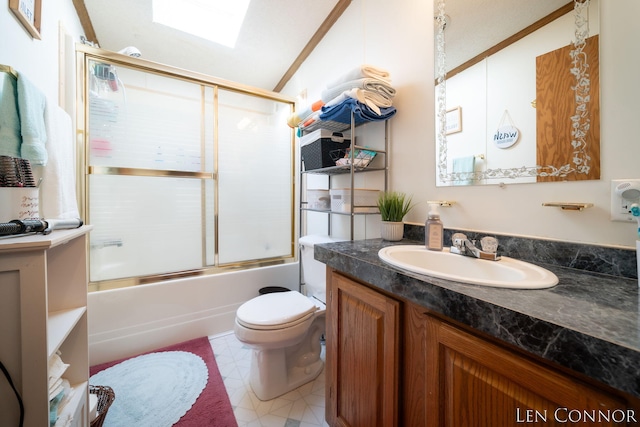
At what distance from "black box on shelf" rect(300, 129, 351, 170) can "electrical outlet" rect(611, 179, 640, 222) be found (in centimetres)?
112

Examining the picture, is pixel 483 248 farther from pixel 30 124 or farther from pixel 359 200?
pixel 30 124

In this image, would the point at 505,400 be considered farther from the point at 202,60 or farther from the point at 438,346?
the point at 202,60

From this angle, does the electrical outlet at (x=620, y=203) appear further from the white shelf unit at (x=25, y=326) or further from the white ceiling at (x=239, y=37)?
the white ceiling at (x=239, y=37)

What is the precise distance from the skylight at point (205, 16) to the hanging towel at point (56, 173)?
3.62 ft

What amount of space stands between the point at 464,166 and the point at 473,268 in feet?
1.40

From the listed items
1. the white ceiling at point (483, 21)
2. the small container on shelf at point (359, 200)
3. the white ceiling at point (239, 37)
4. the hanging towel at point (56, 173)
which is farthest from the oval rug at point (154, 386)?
the white ceiling at point (239, 37)

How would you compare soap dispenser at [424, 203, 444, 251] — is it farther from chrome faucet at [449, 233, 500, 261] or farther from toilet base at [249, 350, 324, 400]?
toilet base at [249, 350, 324, 400]

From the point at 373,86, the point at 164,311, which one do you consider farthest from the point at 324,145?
the point at 164,311

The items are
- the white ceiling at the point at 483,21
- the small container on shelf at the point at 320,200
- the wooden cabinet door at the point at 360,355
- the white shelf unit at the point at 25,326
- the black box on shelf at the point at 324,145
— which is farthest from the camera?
the small container on shelf at the point at 320,200

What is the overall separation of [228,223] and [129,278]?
2.50 ft

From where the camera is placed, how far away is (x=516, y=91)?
835mm

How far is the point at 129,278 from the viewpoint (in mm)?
1669

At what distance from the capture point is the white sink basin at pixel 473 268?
0.55 meters

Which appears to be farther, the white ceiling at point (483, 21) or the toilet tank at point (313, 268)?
the toilet tank at point (313, 268)
